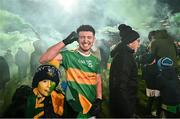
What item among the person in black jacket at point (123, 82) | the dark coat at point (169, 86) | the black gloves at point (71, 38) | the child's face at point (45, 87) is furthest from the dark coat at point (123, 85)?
the child's face at point (45, 87)

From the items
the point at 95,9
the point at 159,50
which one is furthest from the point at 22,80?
the point at 159,50

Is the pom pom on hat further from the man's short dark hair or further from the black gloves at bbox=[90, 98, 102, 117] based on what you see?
the black gloves at bbox=[90, 98, 102, 117]

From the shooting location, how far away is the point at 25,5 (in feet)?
11.5

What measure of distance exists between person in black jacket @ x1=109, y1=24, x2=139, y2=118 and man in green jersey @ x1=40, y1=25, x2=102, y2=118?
139 mm

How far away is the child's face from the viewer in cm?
332

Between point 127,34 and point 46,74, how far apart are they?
892mm

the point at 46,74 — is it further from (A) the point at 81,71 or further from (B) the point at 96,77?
(B) the point at 96,77

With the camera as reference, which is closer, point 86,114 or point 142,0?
point 86,114

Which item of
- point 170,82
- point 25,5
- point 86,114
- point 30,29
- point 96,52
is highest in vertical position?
point 25,5

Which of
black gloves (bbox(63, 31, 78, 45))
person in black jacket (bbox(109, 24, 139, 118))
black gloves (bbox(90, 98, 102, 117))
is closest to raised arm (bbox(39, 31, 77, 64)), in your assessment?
black gloves (bbox(63, 31, 78, 45))

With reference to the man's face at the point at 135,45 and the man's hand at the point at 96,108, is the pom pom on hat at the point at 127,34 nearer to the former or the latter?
the man's face at the point at 135,45

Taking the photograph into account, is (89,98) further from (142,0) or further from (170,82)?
(142,0)

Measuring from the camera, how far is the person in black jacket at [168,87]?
11.3 feet

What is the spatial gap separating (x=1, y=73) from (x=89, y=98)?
2.88 ft
